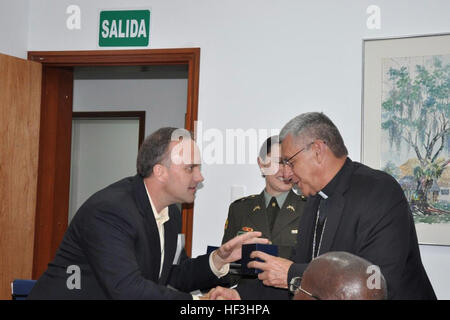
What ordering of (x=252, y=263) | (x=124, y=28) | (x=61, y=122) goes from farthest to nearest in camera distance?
(x=61, y=122), (x=124, y=28), (x=252, y=263)

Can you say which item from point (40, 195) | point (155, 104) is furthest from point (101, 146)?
point (40, 195)

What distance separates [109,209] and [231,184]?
210cm

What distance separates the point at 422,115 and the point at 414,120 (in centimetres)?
6

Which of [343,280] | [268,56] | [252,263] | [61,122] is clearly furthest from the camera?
[61,122]

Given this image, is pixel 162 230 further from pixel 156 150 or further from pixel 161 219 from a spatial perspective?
pixel 156 150

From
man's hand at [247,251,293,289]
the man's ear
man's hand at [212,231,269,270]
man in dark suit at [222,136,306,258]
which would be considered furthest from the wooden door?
the man's ear

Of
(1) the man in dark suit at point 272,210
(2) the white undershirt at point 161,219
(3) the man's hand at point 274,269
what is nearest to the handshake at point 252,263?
(3) the man's hand at point 274,269

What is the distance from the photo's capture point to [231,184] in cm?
401

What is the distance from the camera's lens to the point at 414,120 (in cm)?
363

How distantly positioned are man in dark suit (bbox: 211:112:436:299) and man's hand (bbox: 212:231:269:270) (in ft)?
0.40

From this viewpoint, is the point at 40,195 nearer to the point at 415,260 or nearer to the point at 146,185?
the point at 146,185

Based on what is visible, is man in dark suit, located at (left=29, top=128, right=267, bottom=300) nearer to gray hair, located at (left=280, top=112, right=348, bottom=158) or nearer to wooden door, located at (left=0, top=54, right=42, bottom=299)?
gray hair, located at (left=280, top=112, right=348, bottom=158)

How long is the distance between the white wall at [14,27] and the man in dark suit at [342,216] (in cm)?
293

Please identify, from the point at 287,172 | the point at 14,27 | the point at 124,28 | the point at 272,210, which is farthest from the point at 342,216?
the point at 14,27
